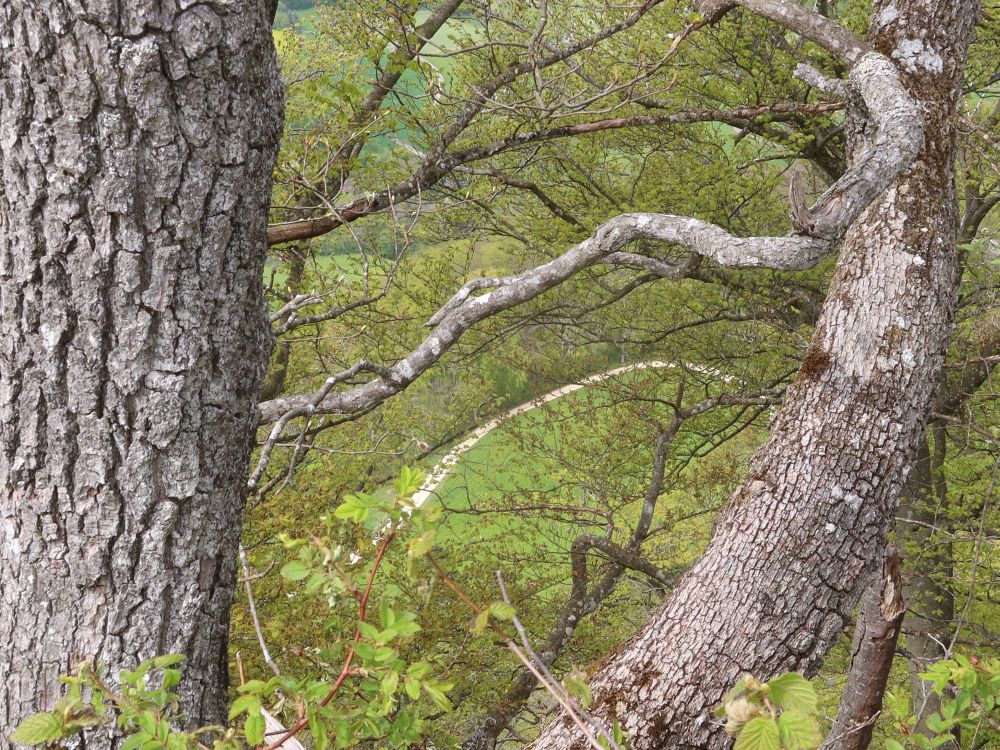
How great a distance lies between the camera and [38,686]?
171 cm

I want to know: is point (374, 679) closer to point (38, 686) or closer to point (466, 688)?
point (38, 686)

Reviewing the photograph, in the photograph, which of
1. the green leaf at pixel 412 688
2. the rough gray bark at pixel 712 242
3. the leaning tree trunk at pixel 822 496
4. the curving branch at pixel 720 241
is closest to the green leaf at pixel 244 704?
the green leaf at pixel 412 688

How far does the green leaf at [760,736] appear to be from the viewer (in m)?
1.12

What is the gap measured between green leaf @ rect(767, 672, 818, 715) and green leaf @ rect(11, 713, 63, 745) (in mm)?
1219

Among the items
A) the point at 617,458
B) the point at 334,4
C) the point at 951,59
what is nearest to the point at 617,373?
the point at 617,458

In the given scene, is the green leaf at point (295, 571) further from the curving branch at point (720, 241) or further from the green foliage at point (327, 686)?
the curving branch at point (720, 241)

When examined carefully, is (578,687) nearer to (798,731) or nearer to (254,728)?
(798,731)

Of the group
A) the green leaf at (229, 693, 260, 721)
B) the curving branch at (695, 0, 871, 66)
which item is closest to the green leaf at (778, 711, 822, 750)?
the green leaf at (229, 693, 260, 721)

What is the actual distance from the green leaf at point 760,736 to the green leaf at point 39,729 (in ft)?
3.79

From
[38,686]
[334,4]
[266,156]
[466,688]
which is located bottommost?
[466,688]

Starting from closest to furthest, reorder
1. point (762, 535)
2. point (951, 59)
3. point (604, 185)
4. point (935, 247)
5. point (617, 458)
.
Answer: point (762, 535)
point (935, 247)
point (951, 59)
point (604, 185)
point (617, 458)

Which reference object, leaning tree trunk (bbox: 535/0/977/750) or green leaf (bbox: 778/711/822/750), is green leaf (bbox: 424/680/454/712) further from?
leaning tree trunk (bbox: 535/0/977/750)

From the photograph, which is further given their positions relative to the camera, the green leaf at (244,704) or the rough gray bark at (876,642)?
the rough gray bark at (876,642)

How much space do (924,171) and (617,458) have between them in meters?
5.89
